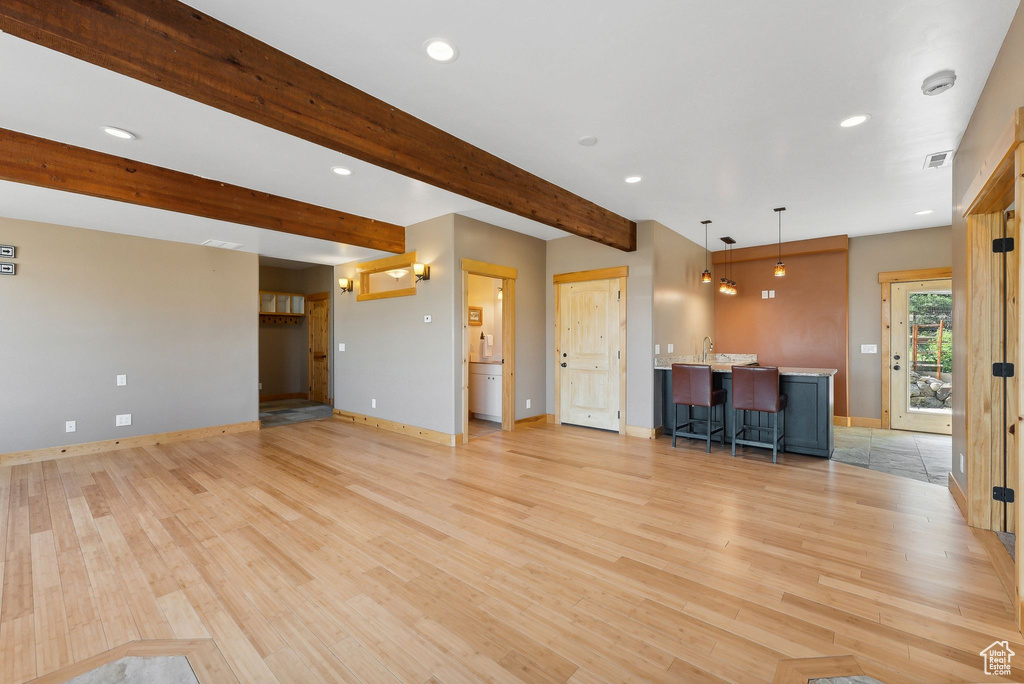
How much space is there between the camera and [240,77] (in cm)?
212

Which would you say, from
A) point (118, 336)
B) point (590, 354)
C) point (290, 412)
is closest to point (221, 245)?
point (118, 336)

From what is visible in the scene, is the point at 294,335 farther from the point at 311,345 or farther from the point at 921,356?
the point at 921,356

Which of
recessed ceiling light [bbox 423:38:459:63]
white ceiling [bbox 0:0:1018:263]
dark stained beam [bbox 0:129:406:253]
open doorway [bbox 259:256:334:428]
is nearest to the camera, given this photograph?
white ceiling [bbox 0:0:1018:263]

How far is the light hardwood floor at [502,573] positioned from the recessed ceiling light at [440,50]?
2.80m

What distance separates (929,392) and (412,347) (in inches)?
279

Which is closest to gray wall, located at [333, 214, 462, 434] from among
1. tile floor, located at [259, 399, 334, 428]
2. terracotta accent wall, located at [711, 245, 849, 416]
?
tile floor, located at [259, 399, 334, 428]

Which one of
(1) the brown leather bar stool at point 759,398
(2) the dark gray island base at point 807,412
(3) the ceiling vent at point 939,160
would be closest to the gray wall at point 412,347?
(1) the brown leather bar stool at point 759,398

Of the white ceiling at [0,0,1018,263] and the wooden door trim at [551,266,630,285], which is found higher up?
the white ceiling at [0,0,1018,263]

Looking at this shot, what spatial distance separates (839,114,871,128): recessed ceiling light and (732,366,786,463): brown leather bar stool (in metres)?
2.32

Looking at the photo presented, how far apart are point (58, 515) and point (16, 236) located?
348 centimetres

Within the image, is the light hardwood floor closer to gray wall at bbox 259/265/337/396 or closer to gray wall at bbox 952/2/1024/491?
gray wall at bbox 952/2/1024/491

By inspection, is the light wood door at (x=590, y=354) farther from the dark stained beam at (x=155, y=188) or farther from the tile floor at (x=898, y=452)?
the dark stained beam at (x=155, y=188)

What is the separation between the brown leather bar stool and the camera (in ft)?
14.8

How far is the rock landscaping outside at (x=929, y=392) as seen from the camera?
585cm
